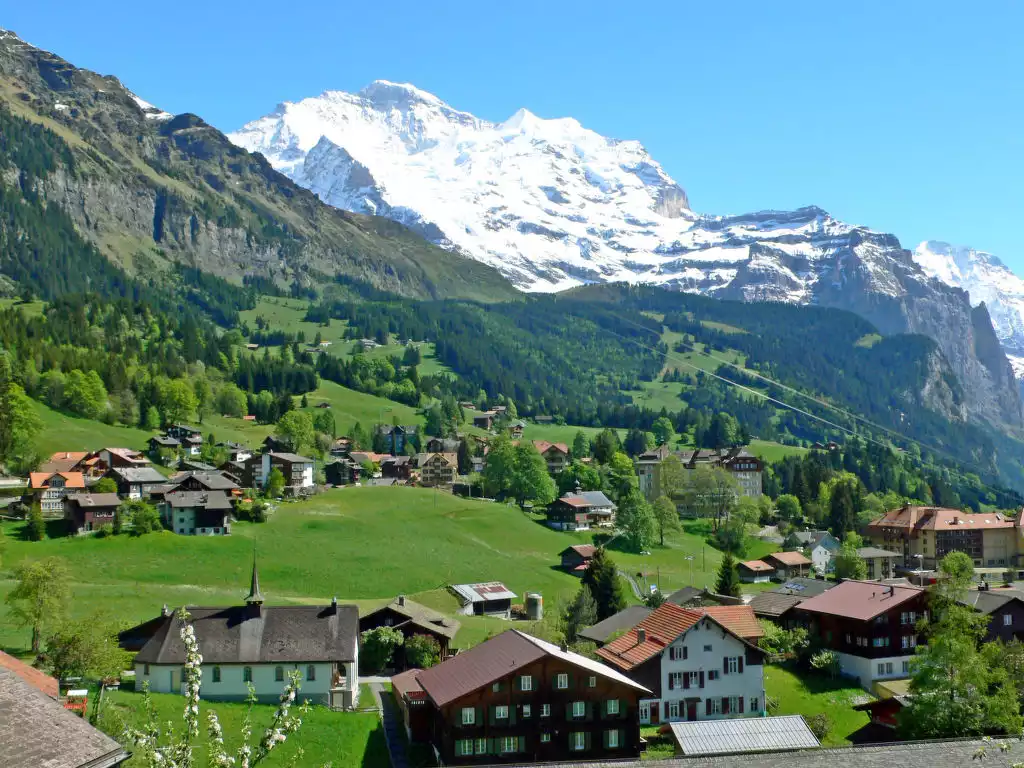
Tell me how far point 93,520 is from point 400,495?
136 feet

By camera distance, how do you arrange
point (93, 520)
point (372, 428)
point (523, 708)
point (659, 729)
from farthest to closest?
point (372, 428)
point (93, 520)
point (659, 729)
point (523, 708)

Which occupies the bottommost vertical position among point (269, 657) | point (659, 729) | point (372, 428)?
point (659, 729)

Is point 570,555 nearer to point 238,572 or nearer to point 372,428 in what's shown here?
point 238,572

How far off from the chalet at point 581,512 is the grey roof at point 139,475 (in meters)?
48.6

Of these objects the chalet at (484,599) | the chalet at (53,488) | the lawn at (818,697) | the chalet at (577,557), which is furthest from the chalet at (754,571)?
the chalet at (53,488)

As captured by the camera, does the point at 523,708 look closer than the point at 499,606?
Yes

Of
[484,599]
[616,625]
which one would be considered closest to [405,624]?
[616,625]

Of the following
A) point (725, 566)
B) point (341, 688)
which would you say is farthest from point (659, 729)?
point (725, 566)

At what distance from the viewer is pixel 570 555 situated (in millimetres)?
111750

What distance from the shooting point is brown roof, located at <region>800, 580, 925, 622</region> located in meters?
72.5

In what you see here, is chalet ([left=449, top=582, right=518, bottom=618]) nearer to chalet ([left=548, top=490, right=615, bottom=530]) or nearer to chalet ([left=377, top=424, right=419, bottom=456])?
chalet ([left=548, top=490, right=615, bottom=530])

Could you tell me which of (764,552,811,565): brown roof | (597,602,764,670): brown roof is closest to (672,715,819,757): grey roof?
(597,602,764,670): brown roof

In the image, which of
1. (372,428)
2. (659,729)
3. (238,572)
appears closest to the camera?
(659,729)

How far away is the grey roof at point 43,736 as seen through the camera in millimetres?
18250
